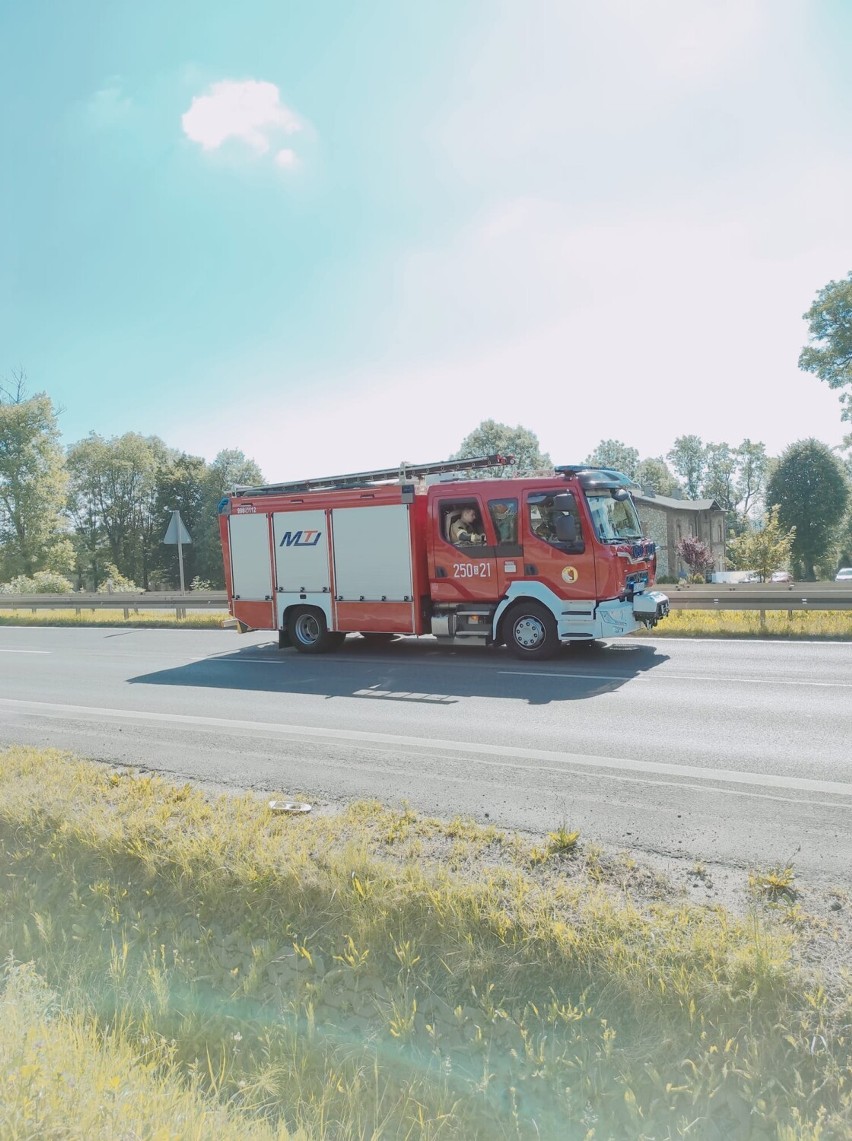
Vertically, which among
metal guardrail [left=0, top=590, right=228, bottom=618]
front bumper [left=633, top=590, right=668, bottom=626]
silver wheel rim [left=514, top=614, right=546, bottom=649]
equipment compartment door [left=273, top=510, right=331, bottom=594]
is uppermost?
equipment compartment door [left=273, top=510, right=331, bottom=594]

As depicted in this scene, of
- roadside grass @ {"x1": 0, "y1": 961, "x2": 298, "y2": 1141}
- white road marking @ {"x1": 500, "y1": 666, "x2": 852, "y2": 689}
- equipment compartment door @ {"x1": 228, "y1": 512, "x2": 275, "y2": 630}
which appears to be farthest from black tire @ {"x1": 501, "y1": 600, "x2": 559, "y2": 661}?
roadside grass @ {"x1": 0, "y1": 961, "x2": 298, "y2": 1141}

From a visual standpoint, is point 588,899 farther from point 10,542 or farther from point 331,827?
point 10,542

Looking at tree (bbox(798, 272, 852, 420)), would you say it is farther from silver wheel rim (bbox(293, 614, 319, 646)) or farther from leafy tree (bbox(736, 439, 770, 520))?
leafy tree (bbox(736, 439, 770, 520))

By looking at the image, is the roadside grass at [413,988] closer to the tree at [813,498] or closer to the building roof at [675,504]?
the building roof at [675,504]

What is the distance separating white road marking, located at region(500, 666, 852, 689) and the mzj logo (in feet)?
14.3

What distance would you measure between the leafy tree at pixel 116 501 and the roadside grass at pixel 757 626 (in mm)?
61644

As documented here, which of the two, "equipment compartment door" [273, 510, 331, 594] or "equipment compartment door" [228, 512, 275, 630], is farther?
"equipment compartment door" [228, 512, 275, 630]

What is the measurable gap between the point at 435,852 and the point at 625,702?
468 centimetres

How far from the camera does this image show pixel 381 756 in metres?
6.75

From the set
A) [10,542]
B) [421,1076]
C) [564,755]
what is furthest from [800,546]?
[421,1076]

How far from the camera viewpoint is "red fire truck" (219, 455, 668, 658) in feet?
36.8

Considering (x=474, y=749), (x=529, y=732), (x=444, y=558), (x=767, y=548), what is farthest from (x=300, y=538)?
(x=767, y=548)

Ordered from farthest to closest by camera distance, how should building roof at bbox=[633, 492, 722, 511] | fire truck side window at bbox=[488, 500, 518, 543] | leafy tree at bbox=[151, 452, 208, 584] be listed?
leafy tree at bbox=[151, 452, 208, 584] → building roof at bbox=[633, 492, 722, 511] → fire truck side window at bbox=[488, 500, 518, 543]

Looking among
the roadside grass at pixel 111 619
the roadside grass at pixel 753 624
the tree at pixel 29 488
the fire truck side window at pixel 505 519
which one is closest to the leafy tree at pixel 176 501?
the tree at pixel 29 488
